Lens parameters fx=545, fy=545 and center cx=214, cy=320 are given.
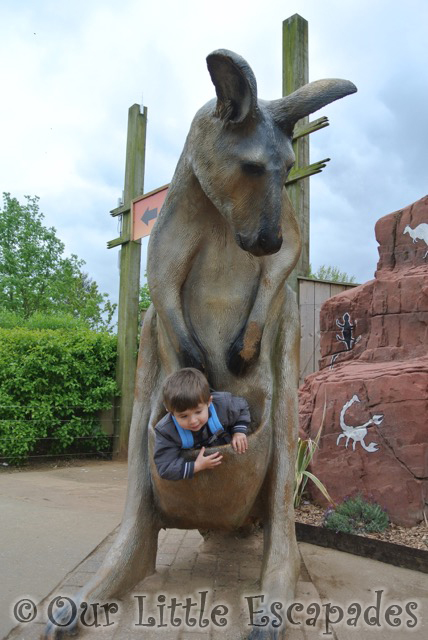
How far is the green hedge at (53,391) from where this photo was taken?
6984 mm

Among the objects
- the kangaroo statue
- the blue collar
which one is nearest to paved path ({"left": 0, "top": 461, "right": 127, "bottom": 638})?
the kangaroo statue

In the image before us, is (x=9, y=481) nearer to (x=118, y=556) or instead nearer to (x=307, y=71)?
(x=118, y=556)

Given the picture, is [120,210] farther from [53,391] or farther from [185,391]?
[185,391]

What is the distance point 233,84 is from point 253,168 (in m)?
0.32

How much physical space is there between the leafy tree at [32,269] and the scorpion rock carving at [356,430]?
17.4 meters

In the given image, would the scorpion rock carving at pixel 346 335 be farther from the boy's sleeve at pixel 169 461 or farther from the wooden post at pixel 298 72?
the boy's sleeve at pixel 169 461

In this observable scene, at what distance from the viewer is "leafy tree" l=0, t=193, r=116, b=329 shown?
2150 centimetres

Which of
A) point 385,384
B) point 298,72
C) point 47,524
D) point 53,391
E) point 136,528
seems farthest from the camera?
point 53,391

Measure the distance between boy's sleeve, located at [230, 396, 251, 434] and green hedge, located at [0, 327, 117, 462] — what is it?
5.46 metres

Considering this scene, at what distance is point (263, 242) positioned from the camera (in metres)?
2.04

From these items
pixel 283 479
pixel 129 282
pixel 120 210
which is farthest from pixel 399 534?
pixel 120 210

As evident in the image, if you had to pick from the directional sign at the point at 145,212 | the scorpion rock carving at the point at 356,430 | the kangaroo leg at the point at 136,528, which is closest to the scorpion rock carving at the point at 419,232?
the scorpion rock carving at the point at 356,430

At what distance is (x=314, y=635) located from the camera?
1.97 m

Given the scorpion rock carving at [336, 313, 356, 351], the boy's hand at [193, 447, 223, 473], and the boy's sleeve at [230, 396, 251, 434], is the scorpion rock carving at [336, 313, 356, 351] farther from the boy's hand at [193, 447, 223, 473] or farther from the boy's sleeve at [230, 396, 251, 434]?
the boy's hand at [193, 447, 223, 473]
